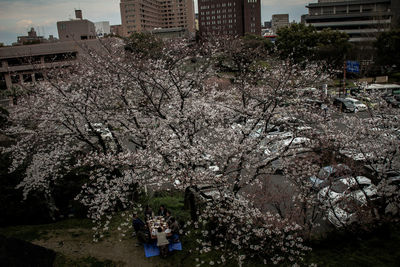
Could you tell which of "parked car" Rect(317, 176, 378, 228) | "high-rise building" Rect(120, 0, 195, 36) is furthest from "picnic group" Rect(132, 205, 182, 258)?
"high-rise building" Rect(120, 0, 195, 36)

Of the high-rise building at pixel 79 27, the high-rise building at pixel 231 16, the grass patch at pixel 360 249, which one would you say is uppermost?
the high-rise building at pixel 231 16

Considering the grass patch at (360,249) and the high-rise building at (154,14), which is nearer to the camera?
the grass patch at (360,249)

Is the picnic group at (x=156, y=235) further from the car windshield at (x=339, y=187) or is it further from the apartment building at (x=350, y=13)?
the apartment building at (x=350, y=13)

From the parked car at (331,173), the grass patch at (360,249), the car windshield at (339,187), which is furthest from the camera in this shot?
the car windshield at (339,187)

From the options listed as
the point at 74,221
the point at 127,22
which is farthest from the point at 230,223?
the point at 127,22

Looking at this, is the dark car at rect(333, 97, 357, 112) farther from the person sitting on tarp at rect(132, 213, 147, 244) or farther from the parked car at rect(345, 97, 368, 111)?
the person sitting on tarp at rect(132, 213, 147, 244)

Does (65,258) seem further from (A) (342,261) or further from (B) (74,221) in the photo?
(A) (342,261)

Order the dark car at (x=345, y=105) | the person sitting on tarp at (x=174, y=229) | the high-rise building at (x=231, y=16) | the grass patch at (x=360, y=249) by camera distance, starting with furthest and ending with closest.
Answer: the high-rise building at (x=231, y=16), the dark car at (x=345, y=105), the person sitting on tarp at (x=174, y=229), the grass patch at (x=360, y=249)

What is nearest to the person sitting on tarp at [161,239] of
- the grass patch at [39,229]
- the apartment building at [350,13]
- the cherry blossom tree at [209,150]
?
the cherry blossom tree at [209,150]
